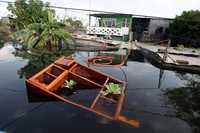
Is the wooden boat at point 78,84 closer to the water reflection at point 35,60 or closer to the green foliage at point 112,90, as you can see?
the green foliage at point 112,90

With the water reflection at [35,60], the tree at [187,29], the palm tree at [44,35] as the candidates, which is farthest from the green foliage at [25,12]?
the tree at [187,29]

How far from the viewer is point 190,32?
24.2m

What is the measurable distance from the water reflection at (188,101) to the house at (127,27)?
1637 cm

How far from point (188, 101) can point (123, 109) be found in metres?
3.38

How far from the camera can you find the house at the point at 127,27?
28125mm

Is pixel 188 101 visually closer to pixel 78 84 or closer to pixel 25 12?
pixel 78 84

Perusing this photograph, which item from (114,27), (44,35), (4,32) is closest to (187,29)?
(114,27)

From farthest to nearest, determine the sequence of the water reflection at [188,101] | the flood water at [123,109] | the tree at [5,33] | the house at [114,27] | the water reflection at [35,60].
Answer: the tree at [5,33] → the house at [114,27] → the water reflection at [35,60] → the water reflection at [188,101] → the flood water at [123,109]

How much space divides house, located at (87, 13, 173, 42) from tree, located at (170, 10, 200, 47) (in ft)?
8.71

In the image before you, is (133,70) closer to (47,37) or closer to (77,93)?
(77,93)

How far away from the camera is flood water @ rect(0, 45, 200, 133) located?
686 centimetres

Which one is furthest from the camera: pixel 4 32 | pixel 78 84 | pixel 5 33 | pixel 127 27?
pixel 4 32

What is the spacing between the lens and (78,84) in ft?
35.0

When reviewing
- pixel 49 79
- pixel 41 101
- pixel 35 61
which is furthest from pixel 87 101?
pixel 35 61
